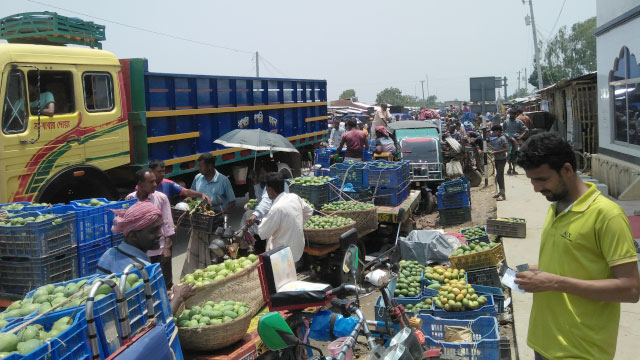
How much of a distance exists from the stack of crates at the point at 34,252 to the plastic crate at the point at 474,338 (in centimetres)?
356

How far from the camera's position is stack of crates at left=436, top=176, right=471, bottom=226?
10375 mm

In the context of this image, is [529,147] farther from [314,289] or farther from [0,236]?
[0,236]

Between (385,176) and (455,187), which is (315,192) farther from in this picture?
(455,187)

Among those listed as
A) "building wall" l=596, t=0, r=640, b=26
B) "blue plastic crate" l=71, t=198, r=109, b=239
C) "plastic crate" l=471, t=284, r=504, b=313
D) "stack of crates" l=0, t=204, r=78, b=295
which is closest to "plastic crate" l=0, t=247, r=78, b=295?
"stack of crates" l=0, t=204, r=78, b=295

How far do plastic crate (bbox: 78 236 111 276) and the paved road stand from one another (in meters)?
4.31

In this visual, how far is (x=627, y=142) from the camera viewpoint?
10188mm

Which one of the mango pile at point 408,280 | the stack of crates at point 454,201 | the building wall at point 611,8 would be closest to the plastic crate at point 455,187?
the stack of crates at point 454,201

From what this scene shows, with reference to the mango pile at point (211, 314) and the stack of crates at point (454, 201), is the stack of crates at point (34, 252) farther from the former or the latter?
the stack of crates at point (454, 201)

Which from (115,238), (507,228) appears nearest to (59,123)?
(115,238)

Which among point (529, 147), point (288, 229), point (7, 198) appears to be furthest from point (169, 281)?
point (529, 147)

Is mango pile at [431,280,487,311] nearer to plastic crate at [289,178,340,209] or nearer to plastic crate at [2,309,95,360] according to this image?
plastic crate at [289,178,340,209]

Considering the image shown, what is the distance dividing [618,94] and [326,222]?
7.52 m

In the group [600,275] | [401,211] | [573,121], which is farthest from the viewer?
[573,121]

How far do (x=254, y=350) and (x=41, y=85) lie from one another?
519 cm
